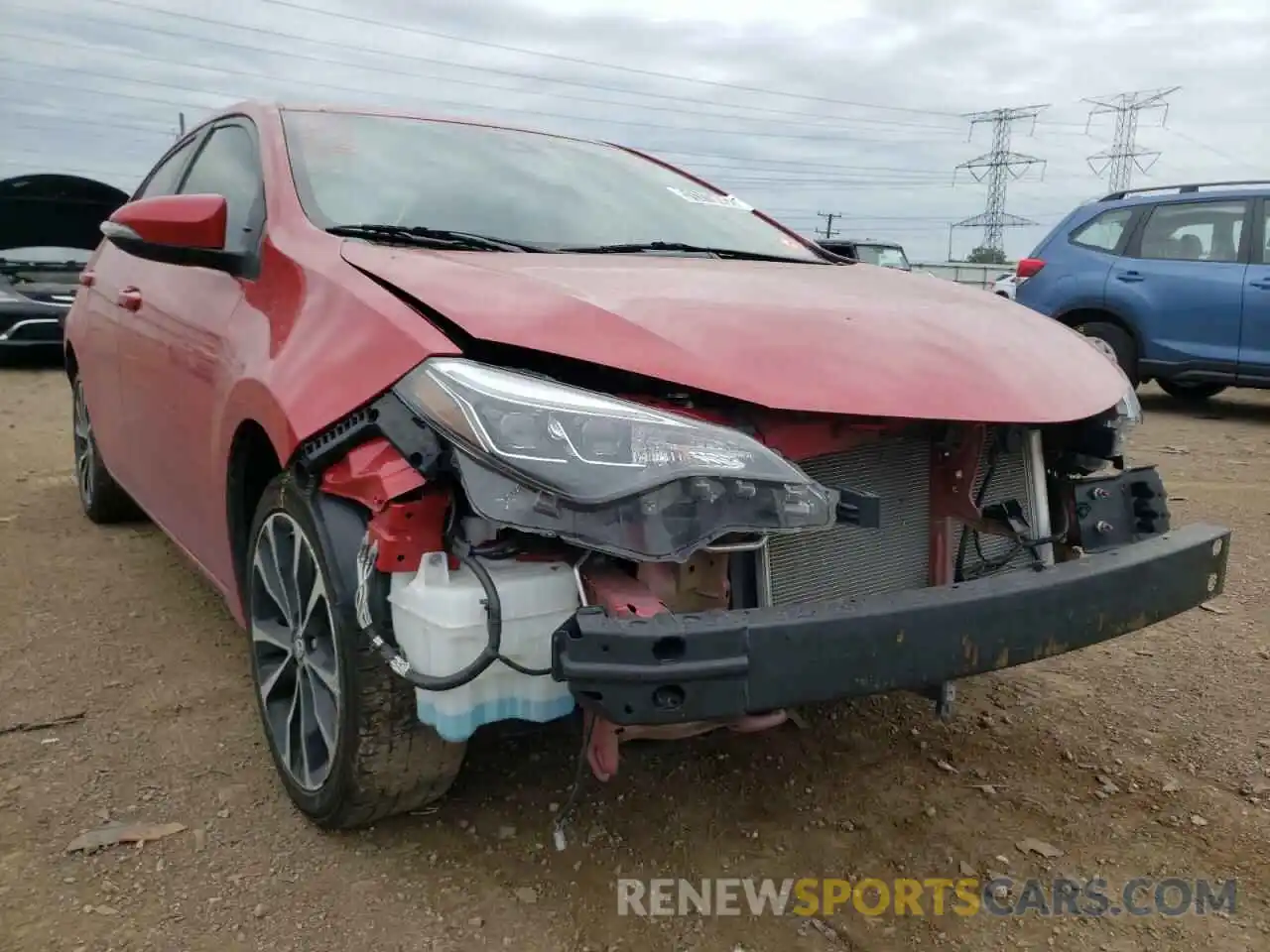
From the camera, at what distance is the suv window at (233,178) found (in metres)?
2.53

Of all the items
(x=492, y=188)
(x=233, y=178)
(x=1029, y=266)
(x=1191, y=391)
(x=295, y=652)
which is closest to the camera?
(x=295, y=652)

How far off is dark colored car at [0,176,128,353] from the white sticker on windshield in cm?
808

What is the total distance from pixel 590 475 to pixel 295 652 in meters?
0.96

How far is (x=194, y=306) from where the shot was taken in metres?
2.66

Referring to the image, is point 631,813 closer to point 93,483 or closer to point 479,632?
point 479,632

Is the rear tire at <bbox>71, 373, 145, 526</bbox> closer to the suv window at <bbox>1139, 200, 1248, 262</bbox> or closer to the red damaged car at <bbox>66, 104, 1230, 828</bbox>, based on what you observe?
the red damaged car at <bbox>66, 104, 1230, 828</bbox>

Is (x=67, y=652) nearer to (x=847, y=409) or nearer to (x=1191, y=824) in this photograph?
(x=847, y=409)

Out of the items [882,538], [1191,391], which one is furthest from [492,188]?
[1191,391]

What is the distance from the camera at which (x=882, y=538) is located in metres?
2.03

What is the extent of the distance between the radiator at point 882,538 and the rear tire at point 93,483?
3.32 metres

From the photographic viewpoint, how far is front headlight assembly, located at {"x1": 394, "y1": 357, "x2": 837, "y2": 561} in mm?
1566

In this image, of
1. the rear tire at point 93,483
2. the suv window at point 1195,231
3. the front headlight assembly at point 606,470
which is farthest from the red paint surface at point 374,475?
the suv window at point 1195,231

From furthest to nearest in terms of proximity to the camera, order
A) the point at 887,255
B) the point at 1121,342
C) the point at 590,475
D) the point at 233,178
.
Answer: the point at 887,255 → the point at 1121,342 → the point at 233,178 → the point at 590,475

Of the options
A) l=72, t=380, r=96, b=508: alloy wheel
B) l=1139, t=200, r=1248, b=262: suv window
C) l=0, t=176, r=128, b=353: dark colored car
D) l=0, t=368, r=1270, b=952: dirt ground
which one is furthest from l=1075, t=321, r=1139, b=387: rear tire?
l=0, t=176, r=128, b=353: dark colored car
